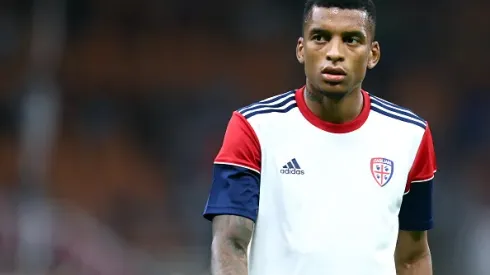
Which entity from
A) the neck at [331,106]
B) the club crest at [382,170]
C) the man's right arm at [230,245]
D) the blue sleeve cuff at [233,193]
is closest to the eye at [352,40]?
the neck at [331,106]

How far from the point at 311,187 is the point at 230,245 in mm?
270

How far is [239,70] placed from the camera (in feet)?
34.4

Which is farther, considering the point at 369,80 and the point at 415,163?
the point at 369,80

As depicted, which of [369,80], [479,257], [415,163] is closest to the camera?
[415,163]

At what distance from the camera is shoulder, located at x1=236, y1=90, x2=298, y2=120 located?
2.87 meters

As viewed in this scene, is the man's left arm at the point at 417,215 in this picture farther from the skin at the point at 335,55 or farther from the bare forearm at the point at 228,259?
the bare forearm at the point at 228,259

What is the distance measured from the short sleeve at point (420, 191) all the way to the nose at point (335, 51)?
1.22 feet

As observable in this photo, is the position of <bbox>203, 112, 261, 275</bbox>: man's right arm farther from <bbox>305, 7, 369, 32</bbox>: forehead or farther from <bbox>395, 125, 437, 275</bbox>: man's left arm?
<bbox>395, 125, 437, 275</bbox>: man's left arm

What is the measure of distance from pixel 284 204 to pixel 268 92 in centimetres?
767

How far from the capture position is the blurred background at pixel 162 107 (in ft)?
27.4

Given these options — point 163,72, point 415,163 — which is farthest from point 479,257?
point 415,163

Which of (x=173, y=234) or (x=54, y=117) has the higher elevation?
(x=54, y=117)

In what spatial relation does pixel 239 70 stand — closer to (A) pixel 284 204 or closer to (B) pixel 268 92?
(B) pixel 268 92

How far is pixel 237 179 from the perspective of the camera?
277cm
